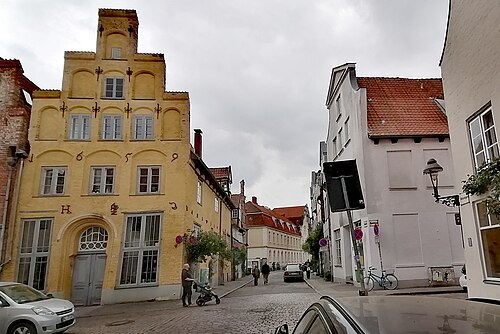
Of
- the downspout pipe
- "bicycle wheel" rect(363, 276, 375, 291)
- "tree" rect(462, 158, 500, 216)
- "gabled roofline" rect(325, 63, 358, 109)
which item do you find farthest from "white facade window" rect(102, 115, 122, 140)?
"tree" rect(462, 158, 500, 216)

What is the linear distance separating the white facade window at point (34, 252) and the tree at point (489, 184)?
1818 cm

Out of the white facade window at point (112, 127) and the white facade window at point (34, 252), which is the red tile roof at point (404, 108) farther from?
the white facade window at point (34, 252)

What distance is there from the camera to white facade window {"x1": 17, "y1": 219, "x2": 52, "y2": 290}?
18.8m

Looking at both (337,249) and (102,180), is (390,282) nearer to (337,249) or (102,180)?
(337,249)

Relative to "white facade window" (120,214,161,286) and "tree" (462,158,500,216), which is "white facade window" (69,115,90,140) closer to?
"white facade window" (120,214,161,286)

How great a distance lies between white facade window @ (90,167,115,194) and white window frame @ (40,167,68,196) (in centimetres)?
139

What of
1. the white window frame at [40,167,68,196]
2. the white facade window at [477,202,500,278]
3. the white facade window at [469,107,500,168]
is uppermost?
the white window frame at [40,167,68,196]

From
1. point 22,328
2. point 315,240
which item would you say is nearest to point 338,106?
point 315,240

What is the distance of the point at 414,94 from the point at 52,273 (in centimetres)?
2172

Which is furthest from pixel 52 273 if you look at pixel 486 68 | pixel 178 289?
pixel 486 68

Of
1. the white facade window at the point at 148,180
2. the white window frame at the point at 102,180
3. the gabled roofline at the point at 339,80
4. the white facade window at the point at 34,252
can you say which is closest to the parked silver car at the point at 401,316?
the white facade window at the point at 148,180

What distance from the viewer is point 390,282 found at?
18.0 metres

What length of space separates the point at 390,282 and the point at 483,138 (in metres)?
10.1

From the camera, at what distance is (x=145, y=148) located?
67.4ft
